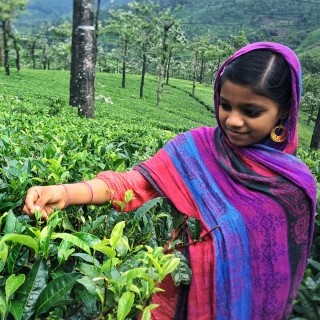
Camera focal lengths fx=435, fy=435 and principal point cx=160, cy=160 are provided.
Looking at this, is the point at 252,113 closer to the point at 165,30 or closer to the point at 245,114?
the point at 245,114

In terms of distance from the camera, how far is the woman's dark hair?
5.04 ft

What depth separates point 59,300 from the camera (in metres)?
1.12

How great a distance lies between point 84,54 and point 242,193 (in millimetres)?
6993

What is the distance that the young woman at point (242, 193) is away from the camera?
1.48 m

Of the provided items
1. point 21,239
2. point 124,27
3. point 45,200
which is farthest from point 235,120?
point 124,27

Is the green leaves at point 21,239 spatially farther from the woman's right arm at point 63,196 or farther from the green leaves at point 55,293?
the woman's right arm at point 63,196

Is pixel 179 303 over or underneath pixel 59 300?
underneath

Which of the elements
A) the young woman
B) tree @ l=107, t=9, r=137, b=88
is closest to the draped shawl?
the young woman

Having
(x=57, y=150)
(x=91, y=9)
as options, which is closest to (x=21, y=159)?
(x=57, y=150)

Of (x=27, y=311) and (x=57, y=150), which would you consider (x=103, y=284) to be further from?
(x=57, y=150)

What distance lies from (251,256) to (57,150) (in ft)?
4.03

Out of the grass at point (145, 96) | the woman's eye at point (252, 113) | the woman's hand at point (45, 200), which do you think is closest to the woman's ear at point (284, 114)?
the woman's eye at point (252, 113)

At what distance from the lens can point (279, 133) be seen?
1646 millimetres

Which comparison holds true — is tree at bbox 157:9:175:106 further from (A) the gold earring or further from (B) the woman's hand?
(B) the woman's hand
